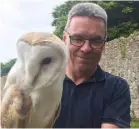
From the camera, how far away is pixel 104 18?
104 centimetres

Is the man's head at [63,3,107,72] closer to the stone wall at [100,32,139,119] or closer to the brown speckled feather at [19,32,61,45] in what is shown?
the brown speckled feather at [19,32,61,45]

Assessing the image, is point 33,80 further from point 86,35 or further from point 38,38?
point 86,35

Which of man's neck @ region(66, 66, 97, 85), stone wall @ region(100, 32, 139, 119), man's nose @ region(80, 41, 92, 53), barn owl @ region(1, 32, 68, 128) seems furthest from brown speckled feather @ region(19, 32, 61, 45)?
stone wall @ region(100, 32, 139, 119)

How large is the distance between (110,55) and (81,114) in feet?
18.8

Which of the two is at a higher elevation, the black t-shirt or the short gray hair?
the short gray hair

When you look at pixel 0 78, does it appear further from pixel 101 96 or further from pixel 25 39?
pixel 101 96

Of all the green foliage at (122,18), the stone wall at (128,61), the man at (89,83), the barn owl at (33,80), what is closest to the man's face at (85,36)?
the man at (89,83)

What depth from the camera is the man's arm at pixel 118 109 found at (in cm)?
107

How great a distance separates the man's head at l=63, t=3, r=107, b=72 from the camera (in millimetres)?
990

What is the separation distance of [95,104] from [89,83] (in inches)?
2.5

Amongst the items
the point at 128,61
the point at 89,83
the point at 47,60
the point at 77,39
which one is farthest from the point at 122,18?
the point at 47,60

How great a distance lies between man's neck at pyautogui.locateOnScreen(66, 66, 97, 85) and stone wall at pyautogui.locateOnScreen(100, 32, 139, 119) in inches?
197

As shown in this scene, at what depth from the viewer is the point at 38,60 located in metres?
0.80

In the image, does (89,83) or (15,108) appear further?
(89,83)
